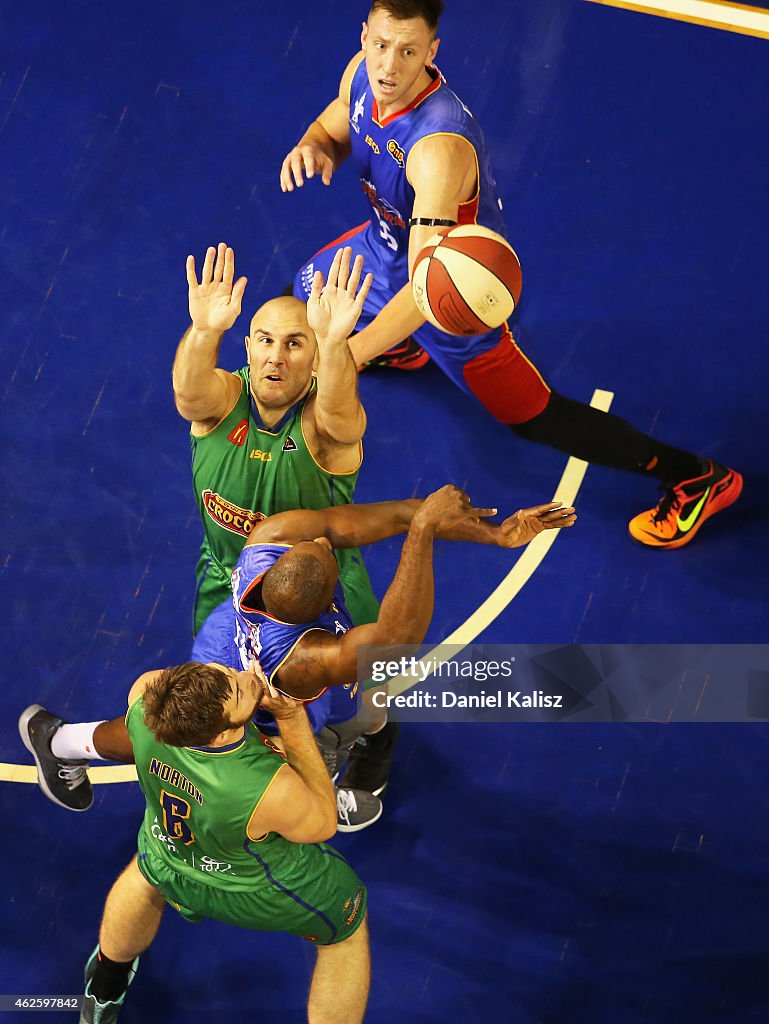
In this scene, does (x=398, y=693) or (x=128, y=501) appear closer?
(x=398, y=693)

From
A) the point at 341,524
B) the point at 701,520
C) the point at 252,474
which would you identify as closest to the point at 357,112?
the point at 252,474

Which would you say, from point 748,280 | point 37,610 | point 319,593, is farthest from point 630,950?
point 748,280

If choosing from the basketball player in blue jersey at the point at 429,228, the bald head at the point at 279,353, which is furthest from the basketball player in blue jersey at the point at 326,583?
the basketball player in blue jersey at the point at 429,228

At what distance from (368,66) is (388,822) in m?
4.30

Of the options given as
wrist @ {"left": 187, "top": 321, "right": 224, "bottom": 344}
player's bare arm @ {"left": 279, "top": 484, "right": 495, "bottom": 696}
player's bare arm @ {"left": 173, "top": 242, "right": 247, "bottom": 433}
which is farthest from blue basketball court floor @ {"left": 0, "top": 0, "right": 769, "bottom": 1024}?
wrist @ {"left": 187, "top": 321, "right": 224, "bottom": 344}

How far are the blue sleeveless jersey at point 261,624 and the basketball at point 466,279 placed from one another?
1722 millimetres

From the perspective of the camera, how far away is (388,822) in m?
7.00

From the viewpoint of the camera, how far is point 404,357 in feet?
27.9

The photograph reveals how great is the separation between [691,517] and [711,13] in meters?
5.05

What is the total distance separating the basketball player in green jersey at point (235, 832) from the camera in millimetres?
5020

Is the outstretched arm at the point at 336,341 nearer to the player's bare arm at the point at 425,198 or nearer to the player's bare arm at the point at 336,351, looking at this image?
the player's bare arm at the point at 336,351

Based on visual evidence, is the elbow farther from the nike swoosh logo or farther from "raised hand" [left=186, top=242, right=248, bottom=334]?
the nike swoosh logo

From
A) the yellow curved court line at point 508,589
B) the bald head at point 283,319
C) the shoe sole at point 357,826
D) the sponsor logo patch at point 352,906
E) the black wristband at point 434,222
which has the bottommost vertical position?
the shoe sole at point 357,826

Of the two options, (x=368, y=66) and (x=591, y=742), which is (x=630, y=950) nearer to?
(x=591, y=742)
